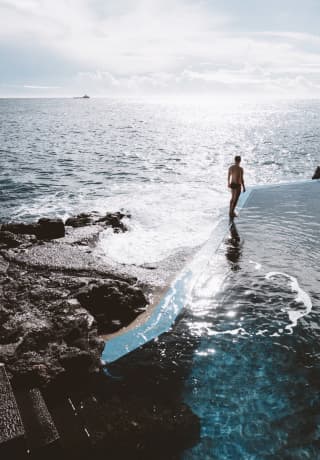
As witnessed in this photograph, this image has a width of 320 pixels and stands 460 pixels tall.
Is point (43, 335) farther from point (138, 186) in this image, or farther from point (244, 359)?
point (138, 186)

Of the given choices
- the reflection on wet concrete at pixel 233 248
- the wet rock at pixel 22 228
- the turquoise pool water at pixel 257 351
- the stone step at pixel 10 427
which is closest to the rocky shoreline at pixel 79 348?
the stone step at pixel 10 427

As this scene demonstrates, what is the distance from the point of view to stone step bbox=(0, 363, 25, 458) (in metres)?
3.73

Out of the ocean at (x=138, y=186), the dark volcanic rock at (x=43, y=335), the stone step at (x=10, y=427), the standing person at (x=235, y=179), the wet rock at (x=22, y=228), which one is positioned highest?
the standing person at (x=235, y=179)

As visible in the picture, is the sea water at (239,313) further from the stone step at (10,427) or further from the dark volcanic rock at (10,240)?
the dark volcanic rock at (10,240)

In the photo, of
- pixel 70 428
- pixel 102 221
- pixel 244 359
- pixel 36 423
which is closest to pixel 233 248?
pixel 244 359

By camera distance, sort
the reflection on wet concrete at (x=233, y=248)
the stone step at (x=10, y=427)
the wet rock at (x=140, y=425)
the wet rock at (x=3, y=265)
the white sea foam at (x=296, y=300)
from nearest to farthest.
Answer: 1. the stone step at (x=10, y=427)
2. the wet rock at (x=140, y=425)
3. the white sea foam at (x=296, y=300)
4. the wet rock at (x=3, y=265)
5. the reflection on wet concrete at (x=233, y=248)

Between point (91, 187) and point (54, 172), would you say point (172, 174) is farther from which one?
point (54, 172)

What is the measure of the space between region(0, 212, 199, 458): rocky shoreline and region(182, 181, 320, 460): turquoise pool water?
46 cm

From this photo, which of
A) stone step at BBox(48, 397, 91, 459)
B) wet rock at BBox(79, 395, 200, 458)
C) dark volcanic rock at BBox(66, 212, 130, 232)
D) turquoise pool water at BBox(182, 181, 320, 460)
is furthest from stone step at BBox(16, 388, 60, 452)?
dark volcanic rock at BBox(66, 212, 130, 232)

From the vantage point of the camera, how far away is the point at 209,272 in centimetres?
A: 891

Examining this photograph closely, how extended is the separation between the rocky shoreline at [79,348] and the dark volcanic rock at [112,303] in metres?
0.02

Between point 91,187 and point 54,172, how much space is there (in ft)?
22.8

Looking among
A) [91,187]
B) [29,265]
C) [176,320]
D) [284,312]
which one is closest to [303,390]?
[284,312]

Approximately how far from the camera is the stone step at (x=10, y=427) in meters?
3.73
